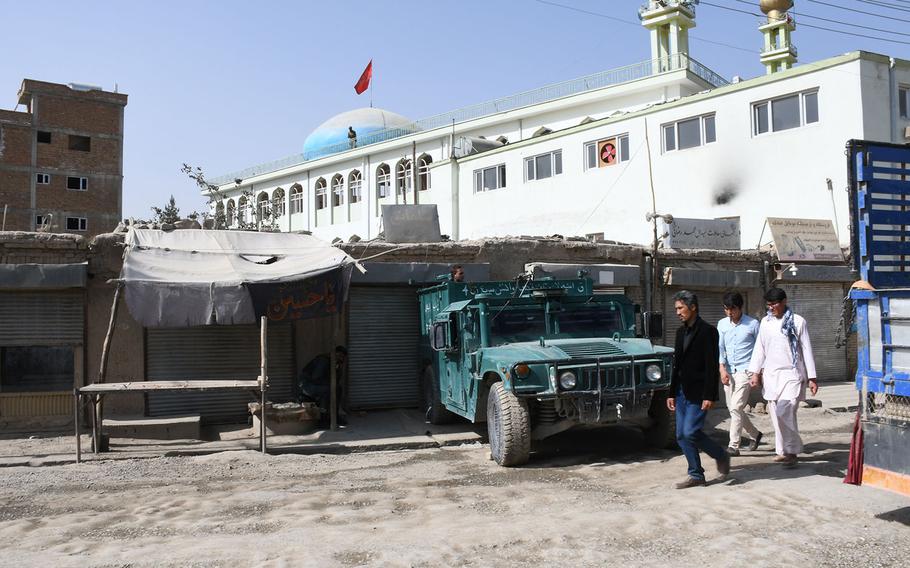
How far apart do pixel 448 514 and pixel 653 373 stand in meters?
2.90

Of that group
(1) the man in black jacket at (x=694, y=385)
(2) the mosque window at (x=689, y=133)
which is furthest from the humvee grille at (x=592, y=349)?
(2) the mosque window at (x=689, y=133)

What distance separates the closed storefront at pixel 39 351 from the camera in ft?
31.8

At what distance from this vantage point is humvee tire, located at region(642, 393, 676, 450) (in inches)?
310

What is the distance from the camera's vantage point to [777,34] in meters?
34.2

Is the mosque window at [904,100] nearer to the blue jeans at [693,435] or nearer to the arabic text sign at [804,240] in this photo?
the arabic text sign at [804,240]

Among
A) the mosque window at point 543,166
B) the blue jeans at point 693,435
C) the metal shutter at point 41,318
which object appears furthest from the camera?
the mosque window at point 543,166

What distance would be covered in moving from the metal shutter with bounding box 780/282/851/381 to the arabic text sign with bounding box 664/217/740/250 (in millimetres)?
3221

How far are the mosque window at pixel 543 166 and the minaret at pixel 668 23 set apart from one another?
28.2 feet

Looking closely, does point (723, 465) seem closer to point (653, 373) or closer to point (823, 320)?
point (653, 373)

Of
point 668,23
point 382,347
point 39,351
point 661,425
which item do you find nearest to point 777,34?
point 668,23

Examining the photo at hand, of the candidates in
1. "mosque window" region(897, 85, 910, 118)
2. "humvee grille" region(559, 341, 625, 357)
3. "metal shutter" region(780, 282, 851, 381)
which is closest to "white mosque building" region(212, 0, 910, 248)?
"mosque window" region(897, 85, 910, 118)

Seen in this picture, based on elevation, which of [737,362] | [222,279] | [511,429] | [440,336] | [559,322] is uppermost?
[222,279]

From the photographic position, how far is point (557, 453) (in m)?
8.22

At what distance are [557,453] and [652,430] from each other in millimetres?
1075
